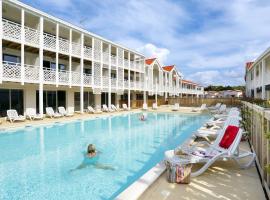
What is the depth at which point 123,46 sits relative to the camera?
89.0 feet

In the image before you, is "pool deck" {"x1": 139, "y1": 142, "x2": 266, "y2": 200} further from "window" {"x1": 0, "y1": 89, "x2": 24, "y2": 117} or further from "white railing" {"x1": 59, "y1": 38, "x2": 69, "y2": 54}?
"white railing" {"x1": 59, "y1": 38, "x2": 69, "y2": 54}

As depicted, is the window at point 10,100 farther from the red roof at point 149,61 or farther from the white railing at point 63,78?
the red roof at point 149,61

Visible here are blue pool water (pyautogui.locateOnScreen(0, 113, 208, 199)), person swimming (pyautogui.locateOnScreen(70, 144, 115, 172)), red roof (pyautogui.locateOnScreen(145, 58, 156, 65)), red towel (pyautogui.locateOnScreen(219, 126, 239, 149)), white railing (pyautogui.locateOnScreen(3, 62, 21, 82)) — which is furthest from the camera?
red roof (pyautogui.locateOnScreen(145, 58, 156, 65))

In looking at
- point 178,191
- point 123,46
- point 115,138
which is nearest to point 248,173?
point 178,191

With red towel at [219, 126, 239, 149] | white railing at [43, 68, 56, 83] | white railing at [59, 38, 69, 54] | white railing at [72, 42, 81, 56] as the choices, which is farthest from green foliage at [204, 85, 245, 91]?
red towel at [219, 126, 239, 149]

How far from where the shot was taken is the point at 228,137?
589 centimetres

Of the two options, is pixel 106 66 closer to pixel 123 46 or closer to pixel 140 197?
pixel 123 46

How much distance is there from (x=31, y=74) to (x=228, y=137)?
49.4 feet

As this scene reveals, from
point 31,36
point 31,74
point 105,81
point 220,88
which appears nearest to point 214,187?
point 31,74

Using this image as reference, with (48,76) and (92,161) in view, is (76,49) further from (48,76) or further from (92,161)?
(92,161)

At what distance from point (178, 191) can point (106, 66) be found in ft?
70.9

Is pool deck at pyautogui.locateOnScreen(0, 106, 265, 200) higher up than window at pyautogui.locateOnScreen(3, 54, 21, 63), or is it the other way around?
window at pyautogui.locateOnScreen(3, 54, 21, 63)

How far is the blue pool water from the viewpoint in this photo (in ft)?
18.2

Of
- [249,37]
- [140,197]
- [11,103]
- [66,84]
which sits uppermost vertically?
[249,37]
